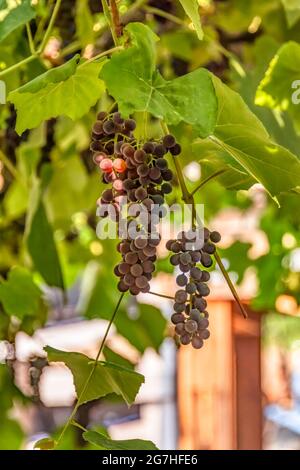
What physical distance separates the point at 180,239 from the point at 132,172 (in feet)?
0.15

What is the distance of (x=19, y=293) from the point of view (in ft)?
2.55

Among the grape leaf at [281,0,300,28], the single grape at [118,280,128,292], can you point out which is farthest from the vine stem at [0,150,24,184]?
the single grape at [118,280,128,292]

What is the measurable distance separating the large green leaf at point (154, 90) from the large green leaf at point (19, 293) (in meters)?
0.38

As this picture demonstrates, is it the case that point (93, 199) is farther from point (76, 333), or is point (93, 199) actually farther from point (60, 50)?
point (76, 333)

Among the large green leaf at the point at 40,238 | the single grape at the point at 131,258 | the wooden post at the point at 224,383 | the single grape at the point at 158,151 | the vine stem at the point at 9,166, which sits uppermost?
the wooden post at the point at 224,383

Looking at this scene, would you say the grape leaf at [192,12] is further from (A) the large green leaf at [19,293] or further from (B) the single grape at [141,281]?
(A) the large green leaf at [19,293]

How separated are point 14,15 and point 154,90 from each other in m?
0.15

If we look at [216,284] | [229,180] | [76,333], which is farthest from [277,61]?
[76,333]

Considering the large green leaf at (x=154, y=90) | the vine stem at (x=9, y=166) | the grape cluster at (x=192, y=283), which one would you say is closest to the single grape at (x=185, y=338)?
the grape cluster at (x=192, y=283)

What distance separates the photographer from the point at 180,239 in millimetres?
466

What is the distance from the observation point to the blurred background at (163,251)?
0.79 m

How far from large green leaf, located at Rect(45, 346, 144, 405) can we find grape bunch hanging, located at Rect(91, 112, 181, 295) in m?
0.06

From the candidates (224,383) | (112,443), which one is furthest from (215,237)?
(224,383)

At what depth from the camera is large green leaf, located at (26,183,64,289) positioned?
77 centimetres
